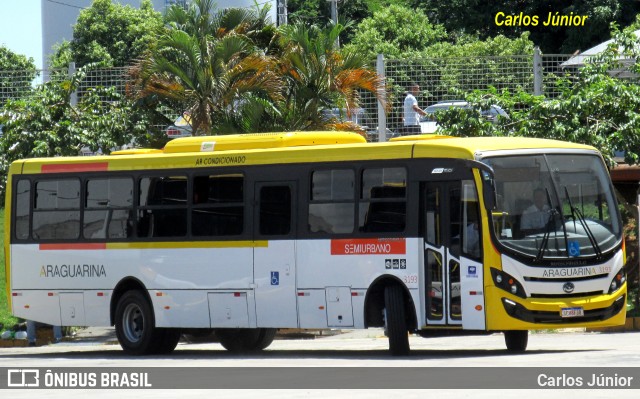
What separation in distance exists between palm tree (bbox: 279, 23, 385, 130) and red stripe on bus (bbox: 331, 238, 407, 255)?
8101mm

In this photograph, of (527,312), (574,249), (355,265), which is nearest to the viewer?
(527,312)

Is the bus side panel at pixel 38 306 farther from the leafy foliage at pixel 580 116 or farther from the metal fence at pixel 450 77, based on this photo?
the leafy foliage at pixel 580 116

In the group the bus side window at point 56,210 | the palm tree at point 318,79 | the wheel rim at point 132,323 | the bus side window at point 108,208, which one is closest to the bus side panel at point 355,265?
the wheel rim at point 132,323

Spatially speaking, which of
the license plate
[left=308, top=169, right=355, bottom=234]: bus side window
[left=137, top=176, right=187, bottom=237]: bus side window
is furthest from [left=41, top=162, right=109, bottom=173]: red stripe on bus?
the license plate

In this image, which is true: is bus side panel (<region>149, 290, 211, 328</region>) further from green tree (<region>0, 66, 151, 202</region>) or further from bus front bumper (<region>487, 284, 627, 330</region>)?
green tree (<region>0, 66, 151, 202</region>)

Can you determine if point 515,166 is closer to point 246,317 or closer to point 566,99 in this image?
point 246,317

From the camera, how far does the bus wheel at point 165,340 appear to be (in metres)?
20.7

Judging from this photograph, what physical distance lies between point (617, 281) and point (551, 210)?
1343mm

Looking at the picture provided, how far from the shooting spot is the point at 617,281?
1769 centimetres

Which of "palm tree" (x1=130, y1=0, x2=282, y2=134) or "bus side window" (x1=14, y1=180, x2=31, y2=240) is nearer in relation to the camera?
"bus side window" (x1=14, y1=180, x2=31, y2=240)

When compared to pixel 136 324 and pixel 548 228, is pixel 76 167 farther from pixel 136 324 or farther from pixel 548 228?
pixel 548 228

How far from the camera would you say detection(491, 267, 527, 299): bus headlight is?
17.1 meters

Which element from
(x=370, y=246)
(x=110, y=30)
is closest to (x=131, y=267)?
(x=370, y=246)

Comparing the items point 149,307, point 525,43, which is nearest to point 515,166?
point 149,307
